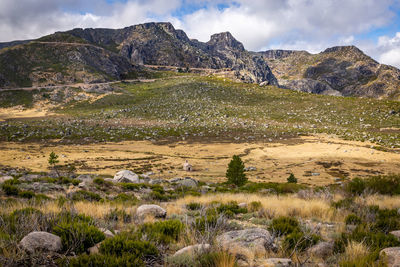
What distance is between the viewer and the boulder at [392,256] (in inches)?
150

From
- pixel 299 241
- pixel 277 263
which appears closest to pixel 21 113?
pixel 299 241

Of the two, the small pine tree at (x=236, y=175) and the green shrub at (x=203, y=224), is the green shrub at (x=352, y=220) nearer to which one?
the green shrub at (x=203, y=224)

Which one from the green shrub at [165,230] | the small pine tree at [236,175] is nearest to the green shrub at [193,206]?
the green shrub at [165,230]

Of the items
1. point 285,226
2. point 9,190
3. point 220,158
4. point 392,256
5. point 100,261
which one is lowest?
point 220,158

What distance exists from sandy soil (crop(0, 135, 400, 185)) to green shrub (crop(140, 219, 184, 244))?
1884cm

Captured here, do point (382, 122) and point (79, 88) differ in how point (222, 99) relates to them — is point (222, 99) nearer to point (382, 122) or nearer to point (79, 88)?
point (382, 122)

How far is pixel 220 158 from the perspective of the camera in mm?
33188

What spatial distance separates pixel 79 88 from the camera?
95.2m

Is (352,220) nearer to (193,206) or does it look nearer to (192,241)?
(192,241)

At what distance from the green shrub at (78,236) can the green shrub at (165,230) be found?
111 cm

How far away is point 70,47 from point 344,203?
15167 cm

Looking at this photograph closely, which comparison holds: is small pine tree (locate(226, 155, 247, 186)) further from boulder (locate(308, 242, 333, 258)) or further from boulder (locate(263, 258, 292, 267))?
boulder (locate(263, 258, 292, 267))

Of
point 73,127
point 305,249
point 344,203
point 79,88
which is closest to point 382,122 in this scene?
point 344,203

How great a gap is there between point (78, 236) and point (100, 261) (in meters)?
1.05
